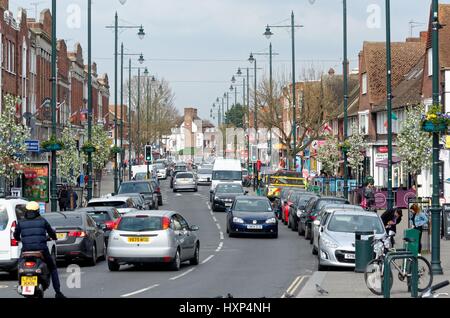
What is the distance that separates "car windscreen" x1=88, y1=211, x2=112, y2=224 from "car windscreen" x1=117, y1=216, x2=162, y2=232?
6046 millimetres

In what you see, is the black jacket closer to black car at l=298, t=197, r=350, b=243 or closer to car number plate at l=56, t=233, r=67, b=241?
car number plate at l=56, t=233, r=67, b=241

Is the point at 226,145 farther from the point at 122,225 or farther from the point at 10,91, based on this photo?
the point at 122,225

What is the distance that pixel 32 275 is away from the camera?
17.4 m

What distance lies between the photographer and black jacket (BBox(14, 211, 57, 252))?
18.3 meters

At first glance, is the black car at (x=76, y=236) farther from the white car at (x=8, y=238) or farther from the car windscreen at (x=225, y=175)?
the car windscreen at (x=225, y=175)

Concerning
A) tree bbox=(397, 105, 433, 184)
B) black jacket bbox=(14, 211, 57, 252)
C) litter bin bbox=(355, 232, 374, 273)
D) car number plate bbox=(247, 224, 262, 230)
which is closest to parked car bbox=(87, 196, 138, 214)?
car number plate bbox=(247, 224, 262, 230)

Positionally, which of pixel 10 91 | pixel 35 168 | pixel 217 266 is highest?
pixel 10 91

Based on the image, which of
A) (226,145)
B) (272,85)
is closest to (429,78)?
(272,85)

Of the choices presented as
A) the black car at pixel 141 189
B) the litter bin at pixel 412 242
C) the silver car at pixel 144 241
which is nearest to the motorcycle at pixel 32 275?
the silver car at pixel 144 241

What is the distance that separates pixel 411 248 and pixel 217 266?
22.5 feet

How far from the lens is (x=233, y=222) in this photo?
37.7m

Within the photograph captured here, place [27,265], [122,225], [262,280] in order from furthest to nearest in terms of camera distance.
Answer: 1. [122,225]
2. [262,280]
3. [27,265]

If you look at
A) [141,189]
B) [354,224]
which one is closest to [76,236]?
[354,224]

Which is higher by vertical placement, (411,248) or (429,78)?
(429,78)
